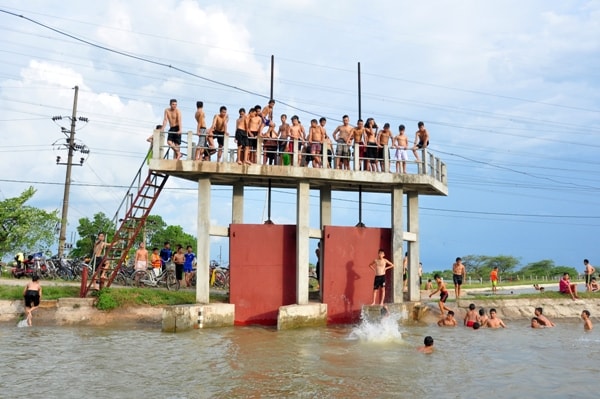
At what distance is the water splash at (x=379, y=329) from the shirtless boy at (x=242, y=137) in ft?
19.8

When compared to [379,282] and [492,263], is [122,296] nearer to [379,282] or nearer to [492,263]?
[379,282]

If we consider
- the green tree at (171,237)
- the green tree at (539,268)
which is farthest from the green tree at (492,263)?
the green tree at (171,237)

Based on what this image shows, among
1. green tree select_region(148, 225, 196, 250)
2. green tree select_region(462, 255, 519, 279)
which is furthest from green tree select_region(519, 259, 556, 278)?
green tree select_region(148, 225, 196, 250)

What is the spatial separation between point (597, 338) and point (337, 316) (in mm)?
7964

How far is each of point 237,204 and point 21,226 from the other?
15.5 m

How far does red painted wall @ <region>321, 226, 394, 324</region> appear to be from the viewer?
17672 mm

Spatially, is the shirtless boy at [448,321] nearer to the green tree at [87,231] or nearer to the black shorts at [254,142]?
the black shorts at [254,142]

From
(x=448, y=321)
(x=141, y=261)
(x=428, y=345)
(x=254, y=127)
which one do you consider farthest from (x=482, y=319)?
(x=141, y=261)

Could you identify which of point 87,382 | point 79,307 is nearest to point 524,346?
point 87,382

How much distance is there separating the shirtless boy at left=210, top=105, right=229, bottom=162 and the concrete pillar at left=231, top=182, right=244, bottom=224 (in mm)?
2451

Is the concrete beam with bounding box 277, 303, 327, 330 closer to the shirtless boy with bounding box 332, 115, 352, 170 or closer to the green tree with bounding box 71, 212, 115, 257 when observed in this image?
the shirtless boy with bounding box 332, 115, 352, 170

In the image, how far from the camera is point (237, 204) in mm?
19000

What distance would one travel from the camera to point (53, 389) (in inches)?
377

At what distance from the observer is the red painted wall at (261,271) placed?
17062 mm
